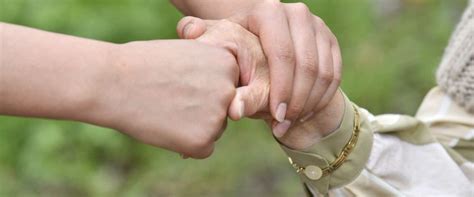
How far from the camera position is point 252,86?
109 centimetres

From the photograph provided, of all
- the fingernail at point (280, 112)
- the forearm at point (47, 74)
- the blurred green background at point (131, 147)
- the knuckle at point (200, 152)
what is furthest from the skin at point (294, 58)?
the blurred green background at point (131, 147)

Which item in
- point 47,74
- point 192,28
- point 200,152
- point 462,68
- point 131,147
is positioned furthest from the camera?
point 131,147

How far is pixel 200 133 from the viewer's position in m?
1.01

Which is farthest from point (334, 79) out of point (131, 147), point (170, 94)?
point (131, 147)

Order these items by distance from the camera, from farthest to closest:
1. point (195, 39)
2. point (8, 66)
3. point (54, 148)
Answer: point (54, 148), point (195, 39), point (8, 66)

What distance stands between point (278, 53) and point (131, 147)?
1.29 metres

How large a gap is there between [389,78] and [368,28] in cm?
16

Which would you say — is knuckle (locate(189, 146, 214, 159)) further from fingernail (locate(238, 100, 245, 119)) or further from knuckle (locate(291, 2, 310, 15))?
knuckle (locate(291, 2, 310, 15))

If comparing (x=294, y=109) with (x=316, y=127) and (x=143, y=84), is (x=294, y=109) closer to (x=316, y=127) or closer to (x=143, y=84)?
(x=316, y=127)

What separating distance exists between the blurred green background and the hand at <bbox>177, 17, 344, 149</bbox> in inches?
44.0

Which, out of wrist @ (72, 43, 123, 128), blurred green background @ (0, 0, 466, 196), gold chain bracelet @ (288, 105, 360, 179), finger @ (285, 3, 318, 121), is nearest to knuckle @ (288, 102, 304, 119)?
finger @ (285, 3, 318, 121)

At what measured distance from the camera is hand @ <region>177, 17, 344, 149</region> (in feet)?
3.56

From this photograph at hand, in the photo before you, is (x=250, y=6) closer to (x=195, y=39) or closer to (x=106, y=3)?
(x=195, y=39)

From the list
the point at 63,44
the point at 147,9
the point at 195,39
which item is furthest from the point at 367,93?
the point at 63,44
